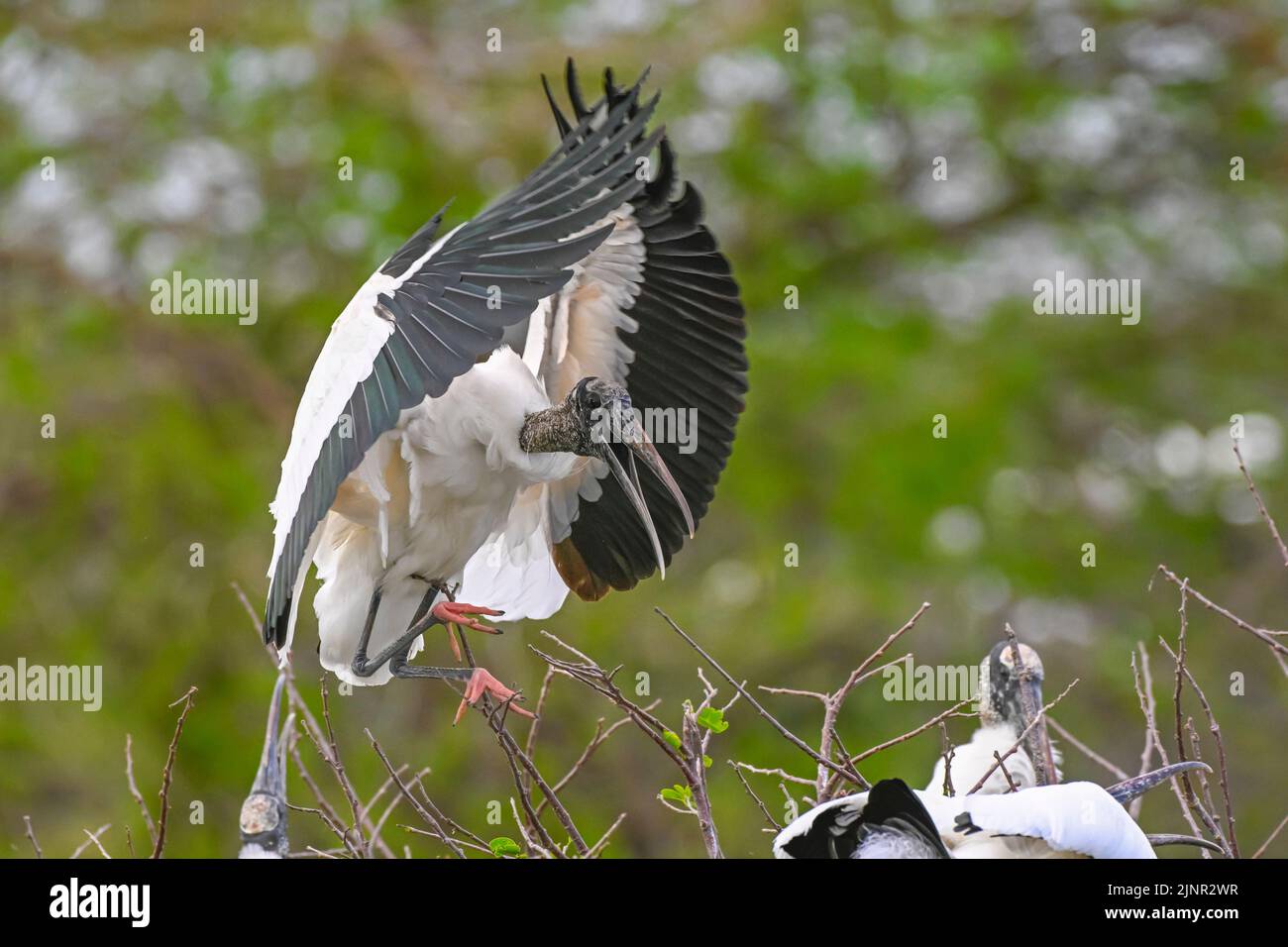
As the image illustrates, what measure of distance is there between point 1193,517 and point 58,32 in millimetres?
6191

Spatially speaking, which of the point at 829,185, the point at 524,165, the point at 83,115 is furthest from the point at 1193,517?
the point at 83,115

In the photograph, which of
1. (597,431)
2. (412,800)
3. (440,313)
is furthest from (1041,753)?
(440,313)

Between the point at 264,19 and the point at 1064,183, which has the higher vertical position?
the point at 264,19

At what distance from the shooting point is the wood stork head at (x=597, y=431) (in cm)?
280

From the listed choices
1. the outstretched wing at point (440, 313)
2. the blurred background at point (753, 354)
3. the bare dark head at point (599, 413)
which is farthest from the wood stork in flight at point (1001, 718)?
the blurred background at point (753, 354)

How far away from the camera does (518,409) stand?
2.90 metres

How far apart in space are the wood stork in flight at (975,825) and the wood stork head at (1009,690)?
29.6 inches

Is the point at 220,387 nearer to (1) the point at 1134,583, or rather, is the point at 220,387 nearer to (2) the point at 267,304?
(2) the point at 267,304

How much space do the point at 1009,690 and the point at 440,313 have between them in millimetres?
1516

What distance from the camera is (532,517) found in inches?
130

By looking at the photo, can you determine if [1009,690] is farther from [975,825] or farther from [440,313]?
[440,313]

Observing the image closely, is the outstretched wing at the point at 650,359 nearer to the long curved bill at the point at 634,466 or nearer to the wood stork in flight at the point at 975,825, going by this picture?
the long curved bill at the point at 634,466

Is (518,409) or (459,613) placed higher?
(518,409)

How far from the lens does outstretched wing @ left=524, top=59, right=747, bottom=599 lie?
3.02 metres
